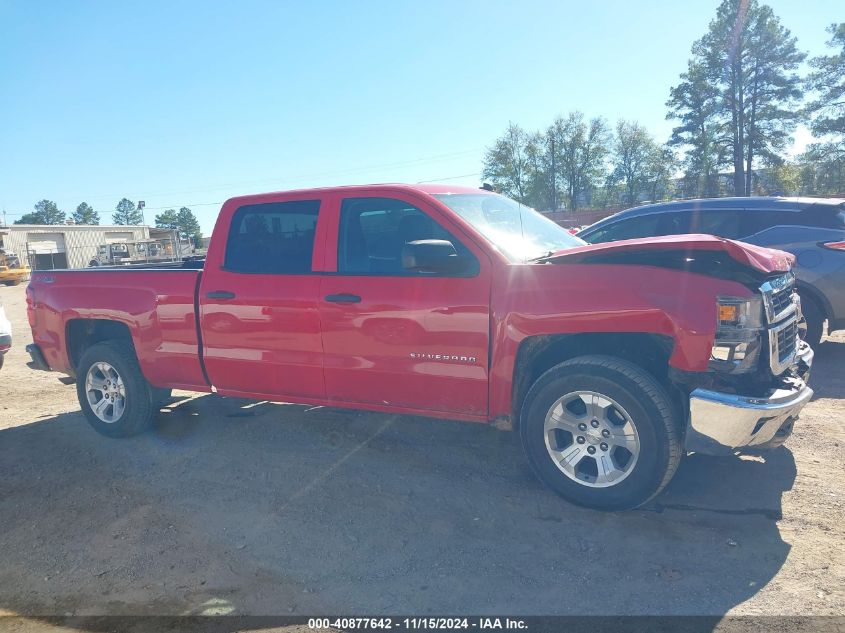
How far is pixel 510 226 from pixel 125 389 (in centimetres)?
345

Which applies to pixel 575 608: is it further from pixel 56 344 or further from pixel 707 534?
pixel 56 344

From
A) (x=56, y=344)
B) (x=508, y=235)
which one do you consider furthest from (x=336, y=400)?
(x=56, y=344)

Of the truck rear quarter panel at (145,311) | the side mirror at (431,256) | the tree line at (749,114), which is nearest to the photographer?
the side mirror at (431,256)

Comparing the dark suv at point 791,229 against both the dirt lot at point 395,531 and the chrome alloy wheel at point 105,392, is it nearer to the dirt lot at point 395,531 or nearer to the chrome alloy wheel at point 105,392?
the dirt lot at point 395,531

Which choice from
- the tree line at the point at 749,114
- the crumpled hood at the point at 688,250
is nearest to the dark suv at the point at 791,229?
the crumpled hood at the point at 688,250

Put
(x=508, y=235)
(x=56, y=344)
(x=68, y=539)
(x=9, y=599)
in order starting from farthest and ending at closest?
1. (x=56, y=344)
2. (x=508, y=235)
3. (x=68, y=539)
4. (x=9, y=599)

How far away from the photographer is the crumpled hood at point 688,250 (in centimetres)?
317

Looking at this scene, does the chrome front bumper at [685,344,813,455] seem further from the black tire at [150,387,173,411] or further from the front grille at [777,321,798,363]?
the black tire at [150,387,173,411]

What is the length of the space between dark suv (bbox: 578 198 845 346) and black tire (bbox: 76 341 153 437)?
5.12 metres

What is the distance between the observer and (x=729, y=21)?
4459 cm

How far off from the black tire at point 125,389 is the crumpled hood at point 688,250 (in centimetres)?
361

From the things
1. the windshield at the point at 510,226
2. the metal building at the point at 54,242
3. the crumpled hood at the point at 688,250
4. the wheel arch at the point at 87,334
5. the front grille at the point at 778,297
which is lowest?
the wheel arch at the point at 87,334

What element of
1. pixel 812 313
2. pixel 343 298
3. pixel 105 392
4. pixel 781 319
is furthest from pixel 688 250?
pixel 105 392

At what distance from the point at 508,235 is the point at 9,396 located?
624 centimetres
